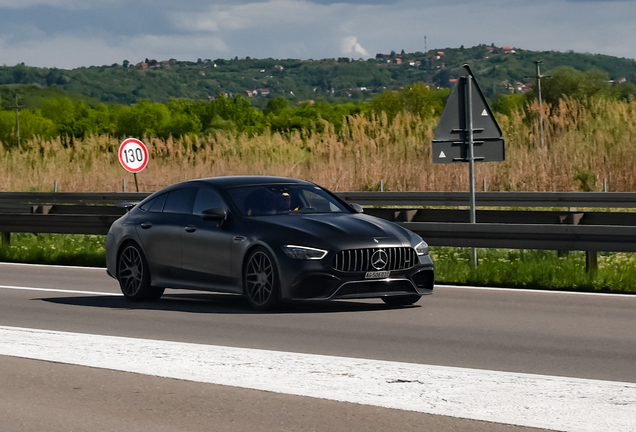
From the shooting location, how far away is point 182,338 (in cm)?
902

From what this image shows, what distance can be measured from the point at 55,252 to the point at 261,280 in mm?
9175

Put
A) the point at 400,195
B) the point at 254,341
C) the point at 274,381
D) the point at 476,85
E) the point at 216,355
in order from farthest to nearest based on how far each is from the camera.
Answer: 1. the point at 400,195
2. the point at 476,85
3. the point at 254,341
4. the point at 216,355
5. the point at 274,381

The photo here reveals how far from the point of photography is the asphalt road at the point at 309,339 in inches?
232

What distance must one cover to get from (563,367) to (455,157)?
7932 millimetres

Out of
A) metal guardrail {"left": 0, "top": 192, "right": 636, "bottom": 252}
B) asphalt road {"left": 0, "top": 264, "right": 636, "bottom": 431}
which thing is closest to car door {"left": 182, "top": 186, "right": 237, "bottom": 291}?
asphalt road {"left": 0, "top": 264, "right": 636, "bottom": 431}

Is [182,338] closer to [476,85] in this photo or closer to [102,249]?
[476,85]

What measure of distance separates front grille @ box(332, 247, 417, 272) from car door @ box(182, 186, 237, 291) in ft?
4.24

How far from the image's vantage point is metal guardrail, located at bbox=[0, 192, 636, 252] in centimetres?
1287

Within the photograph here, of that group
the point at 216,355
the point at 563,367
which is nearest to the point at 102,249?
the point at 216,355

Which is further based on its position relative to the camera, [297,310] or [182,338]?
[297,310]

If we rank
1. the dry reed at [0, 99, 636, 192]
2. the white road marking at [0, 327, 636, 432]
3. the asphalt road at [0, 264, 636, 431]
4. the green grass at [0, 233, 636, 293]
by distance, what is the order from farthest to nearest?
the dry reed at [0, 99, 636, 192] < the green grass at [0, 233, 636, 293] < the asphalt road at [0, 264, 636, 431] < the white road marking at [0, 327, 636, 432]

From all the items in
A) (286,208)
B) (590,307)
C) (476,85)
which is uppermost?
(476,85)

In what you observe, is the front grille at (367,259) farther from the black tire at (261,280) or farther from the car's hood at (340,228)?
the black tire at (261,280)

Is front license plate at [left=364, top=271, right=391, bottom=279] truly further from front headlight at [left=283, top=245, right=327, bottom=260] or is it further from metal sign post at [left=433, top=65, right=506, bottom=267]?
metal sign post at [left=433, top=65, right=506, bottom=267]
